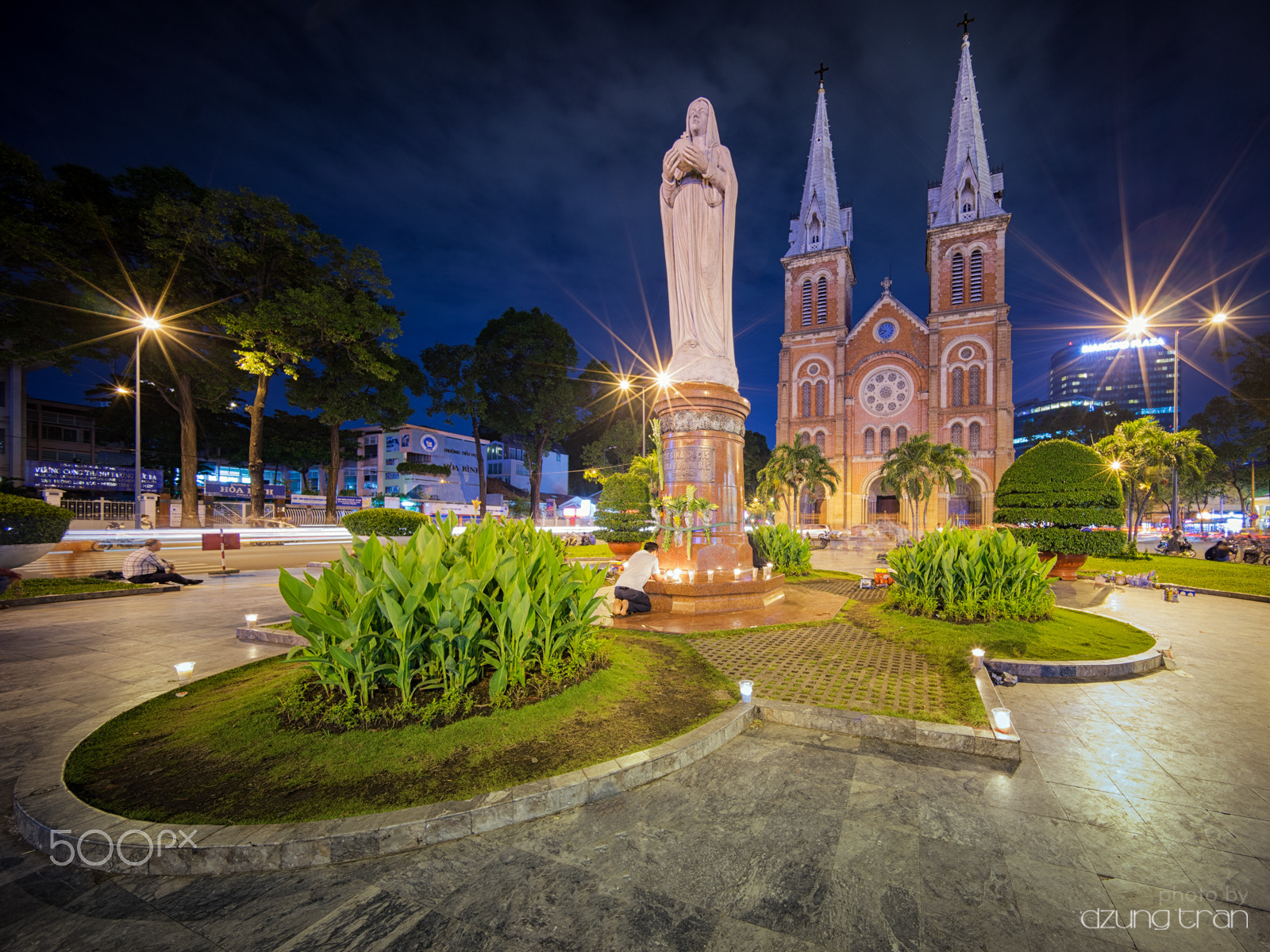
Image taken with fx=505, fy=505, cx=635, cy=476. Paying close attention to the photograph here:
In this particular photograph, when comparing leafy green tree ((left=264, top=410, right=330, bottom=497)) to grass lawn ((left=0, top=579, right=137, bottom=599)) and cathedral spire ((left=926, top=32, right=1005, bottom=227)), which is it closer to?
grass lawn ((left=0, top=579, right=137, bottom=599))

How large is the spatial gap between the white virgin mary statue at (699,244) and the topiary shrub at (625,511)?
6.86 m

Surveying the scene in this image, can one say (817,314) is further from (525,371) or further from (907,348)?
(525,371)

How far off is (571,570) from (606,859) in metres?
2.25

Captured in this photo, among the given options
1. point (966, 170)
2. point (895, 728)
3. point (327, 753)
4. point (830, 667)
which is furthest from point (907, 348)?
point (327, 753)

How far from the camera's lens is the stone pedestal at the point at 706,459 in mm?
8156

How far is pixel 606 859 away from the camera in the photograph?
2320mm

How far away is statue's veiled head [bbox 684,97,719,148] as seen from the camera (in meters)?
9.01

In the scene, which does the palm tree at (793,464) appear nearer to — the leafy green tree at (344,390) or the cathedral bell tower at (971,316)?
the cathedral bell tower at (971,316)

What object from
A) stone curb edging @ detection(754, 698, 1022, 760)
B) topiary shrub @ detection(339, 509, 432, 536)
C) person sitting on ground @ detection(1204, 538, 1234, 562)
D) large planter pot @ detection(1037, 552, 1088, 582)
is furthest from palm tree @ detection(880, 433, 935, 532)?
stone curb edging @ detection(754, 698, 1022, 760)

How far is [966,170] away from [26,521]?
182ft

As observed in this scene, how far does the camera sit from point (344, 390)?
1034 inches

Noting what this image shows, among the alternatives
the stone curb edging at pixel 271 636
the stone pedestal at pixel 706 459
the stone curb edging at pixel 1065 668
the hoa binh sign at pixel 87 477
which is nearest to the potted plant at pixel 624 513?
the stone pedestal at pixel 706 459

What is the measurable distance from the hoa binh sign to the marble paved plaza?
40.3 m

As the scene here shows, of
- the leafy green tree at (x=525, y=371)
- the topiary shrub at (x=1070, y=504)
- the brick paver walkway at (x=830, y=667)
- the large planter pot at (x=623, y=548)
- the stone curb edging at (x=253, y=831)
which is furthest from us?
the leafy green tree at (x=525, y=371)
